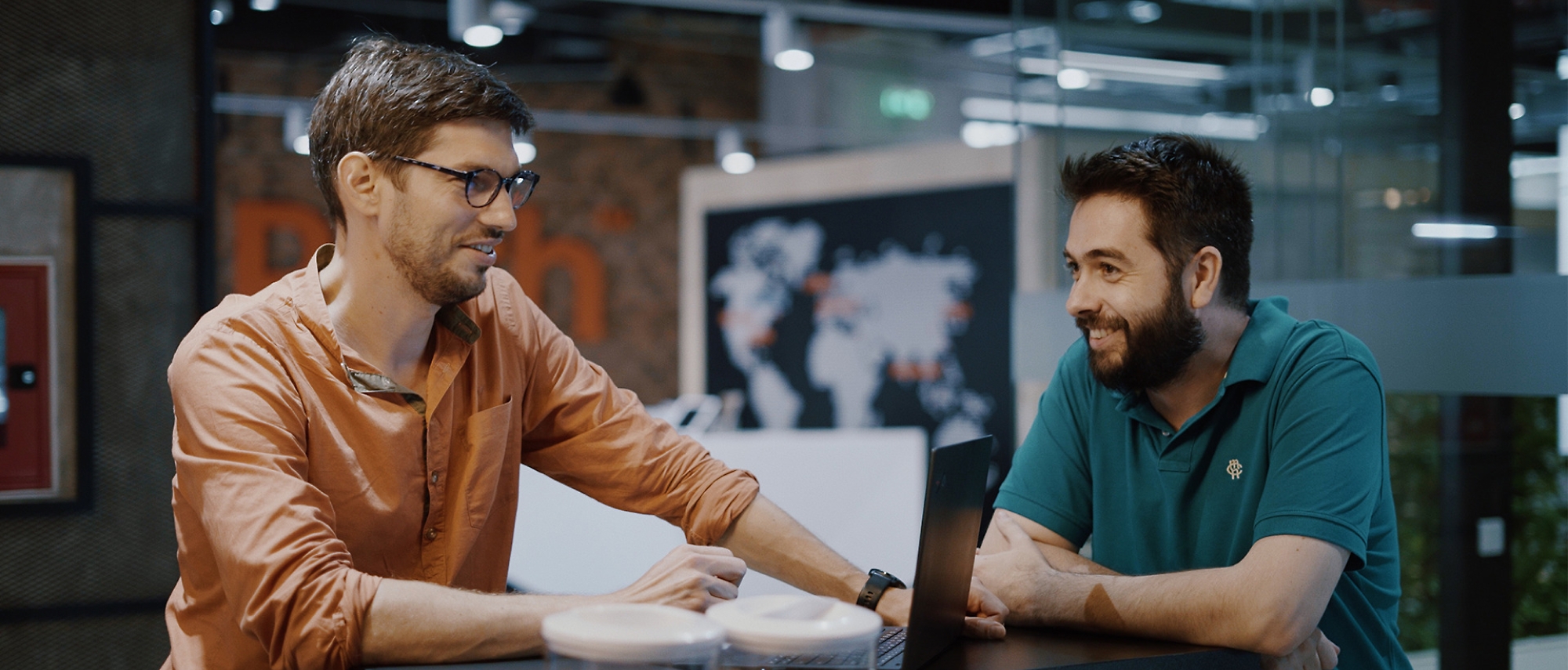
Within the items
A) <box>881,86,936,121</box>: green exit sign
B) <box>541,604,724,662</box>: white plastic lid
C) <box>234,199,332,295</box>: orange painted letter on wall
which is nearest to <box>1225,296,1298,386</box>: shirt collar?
<box>541,604,724,662</box>: white plastic lid

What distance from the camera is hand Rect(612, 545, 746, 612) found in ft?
5.05

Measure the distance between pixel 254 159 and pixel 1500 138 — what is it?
30.6 feet

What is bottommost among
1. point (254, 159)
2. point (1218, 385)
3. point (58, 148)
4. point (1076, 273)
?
point (1218, 385)

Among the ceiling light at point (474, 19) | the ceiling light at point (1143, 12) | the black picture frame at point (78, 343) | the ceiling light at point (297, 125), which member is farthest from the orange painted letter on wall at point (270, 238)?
the ceiling light at point (1143, 12)

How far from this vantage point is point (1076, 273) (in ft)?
6.52

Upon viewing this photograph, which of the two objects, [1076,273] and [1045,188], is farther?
[1045,188]

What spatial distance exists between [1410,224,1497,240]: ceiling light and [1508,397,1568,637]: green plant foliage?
0.48m

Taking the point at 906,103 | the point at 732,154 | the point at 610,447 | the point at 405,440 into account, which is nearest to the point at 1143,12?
the point at 610,447

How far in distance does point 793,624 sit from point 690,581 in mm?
391

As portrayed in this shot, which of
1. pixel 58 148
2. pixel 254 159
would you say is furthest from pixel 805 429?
pixel 58 148

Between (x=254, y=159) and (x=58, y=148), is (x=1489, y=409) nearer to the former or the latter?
(x=58, y=148)

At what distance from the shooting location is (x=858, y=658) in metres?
1.35

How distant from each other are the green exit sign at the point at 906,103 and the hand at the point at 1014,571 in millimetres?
9337

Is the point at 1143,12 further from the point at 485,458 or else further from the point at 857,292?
the point at 857,292
